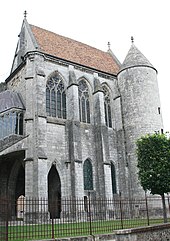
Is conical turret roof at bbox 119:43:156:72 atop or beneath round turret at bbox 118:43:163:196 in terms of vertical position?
atop

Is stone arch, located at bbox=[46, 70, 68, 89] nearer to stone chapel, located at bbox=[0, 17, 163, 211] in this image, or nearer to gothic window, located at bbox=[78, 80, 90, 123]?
stone chapel, located at bbox=[0, 17, 163, 211]

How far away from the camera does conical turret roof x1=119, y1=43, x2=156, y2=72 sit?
29.0 m

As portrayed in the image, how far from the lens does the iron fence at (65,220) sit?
1185 centimetres

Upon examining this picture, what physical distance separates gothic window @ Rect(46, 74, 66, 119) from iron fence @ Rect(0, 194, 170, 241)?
25.5ft

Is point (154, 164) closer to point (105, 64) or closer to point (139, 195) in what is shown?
point (139, 195)

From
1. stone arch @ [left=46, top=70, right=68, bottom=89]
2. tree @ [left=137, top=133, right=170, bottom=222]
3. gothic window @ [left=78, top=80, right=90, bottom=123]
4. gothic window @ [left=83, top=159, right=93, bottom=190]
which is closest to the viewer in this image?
tree @ [left=137, top=133, right=170, bottom=222]

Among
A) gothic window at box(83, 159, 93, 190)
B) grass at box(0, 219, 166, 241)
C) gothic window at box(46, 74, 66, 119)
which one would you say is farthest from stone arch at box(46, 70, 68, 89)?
grass at box(0, 219, 166, 241)

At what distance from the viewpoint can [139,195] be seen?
82.5 feet

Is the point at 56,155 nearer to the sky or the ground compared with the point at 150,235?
nearer to the sky

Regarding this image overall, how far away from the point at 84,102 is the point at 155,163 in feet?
38.4

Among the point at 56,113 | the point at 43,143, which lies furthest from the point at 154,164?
the point at 56,113

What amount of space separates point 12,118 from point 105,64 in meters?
13.4

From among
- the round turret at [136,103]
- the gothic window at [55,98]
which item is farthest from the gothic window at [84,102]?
the round turret at [136,103]

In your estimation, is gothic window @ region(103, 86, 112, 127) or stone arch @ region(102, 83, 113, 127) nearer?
gothic window @ region(103, 86, 112, 127)
